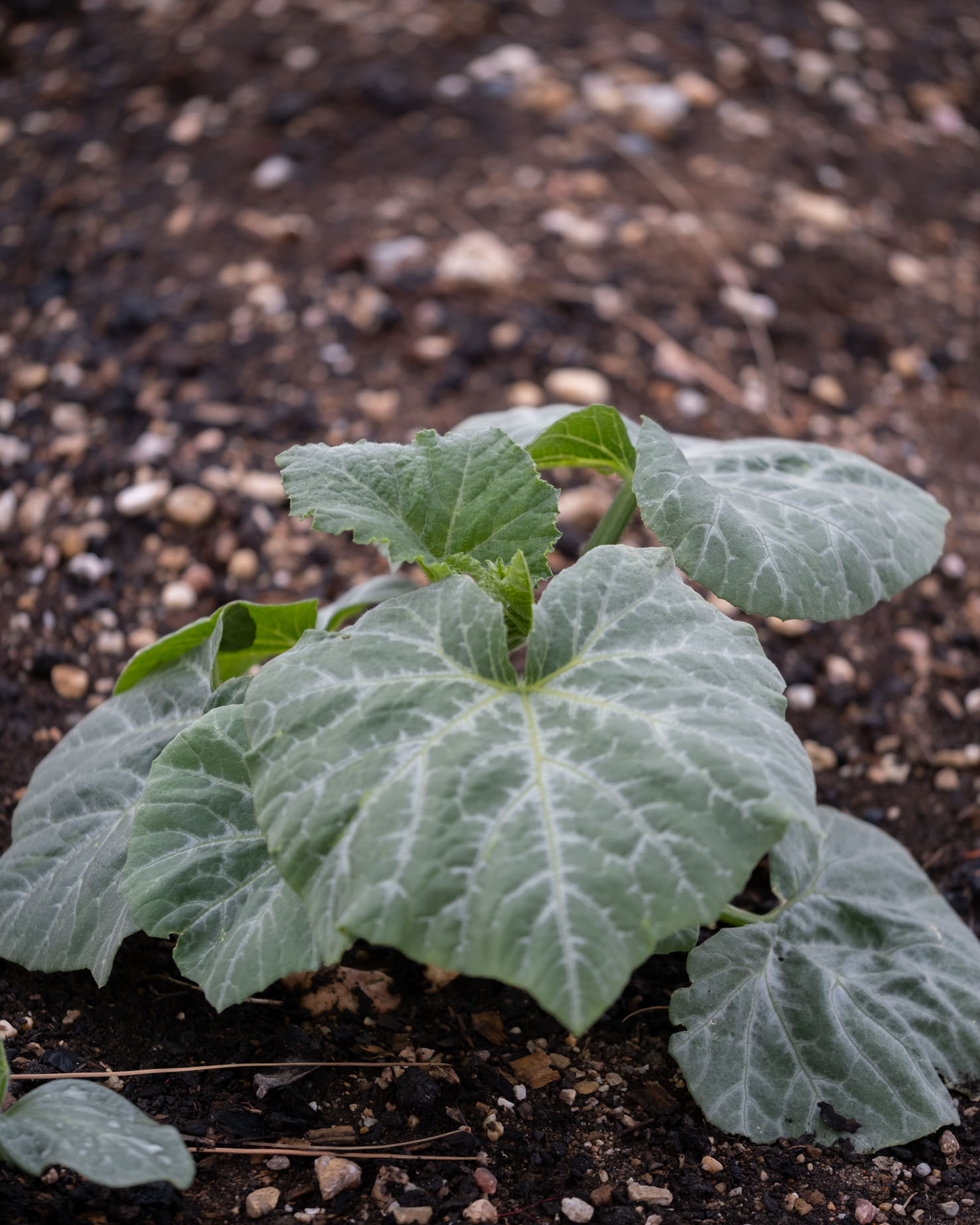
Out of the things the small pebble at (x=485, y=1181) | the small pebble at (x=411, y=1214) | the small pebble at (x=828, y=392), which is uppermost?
the small pebble at (x=411, y=1214)

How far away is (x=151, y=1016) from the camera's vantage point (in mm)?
1596

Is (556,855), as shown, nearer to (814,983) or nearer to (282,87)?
(814,983)

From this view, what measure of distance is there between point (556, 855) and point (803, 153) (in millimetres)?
3302

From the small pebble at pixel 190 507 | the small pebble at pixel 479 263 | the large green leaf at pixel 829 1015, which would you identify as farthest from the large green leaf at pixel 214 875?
the small pebble at pixel 479 263

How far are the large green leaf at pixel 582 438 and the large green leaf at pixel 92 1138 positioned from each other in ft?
3.30

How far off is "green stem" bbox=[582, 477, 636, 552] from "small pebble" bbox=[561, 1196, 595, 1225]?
98 centimetres

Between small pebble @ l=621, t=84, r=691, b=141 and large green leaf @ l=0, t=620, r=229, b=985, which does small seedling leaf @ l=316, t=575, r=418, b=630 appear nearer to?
large green leaf @ l=0, t=620, r=229, b=985

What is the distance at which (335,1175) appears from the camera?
1346 millimetres

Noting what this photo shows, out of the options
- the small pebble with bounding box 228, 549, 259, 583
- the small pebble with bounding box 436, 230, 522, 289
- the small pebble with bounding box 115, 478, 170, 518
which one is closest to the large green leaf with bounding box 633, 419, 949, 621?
the small pebble with bounding box 228, 549, 259, 583

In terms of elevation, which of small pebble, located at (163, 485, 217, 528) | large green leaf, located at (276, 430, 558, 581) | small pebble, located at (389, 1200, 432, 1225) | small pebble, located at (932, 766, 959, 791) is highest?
large green leaf, located at (276, 430, 558, 581)

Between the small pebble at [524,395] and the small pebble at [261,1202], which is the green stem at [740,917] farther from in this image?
the small pebble at [524,395]

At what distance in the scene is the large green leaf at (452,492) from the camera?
1518 millimetres

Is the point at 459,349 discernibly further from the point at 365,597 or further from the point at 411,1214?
the point at 411,1214

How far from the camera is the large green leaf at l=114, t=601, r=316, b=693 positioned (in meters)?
1.69
